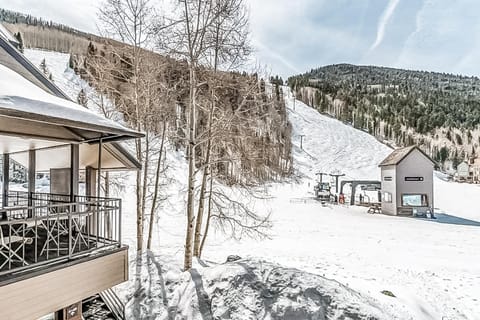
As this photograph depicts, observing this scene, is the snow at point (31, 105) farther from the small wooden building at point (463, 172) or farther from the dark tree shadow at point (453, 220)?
the small wooden building at point (463, 172)

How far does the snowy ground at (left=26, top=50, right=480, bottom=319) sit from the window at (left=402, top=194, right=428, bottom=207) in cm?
188

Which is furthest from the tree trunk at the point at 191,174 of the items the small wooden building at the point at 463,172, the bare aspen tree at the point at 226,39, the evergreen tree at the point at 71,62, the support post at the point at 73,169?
the small wooden building at the point at 463,172

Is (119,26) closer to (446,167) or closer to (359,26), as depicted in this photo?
(359,26)

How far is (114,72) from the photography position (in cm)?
1157

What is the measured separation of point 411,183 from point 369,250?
43.4 ft

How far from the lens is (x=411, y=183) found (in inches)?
938

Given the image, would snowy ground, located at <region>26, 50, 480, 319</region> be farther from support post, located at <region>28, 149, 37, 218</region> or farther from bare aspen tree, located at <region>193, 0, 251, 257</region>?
bare aspen tree, located at <region>193, 0, 251, 257</region>

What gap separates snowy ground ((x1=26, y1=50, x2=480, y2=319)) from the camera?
312 inches

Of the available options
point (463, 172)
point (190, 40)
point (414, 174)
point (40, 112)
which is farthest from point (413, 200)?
point (463, 172)

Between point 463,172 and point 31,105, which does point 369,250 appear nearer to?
point 31,105

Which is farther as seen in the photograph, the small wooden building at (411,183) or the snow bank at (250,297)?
the small wooden building at (411,183)

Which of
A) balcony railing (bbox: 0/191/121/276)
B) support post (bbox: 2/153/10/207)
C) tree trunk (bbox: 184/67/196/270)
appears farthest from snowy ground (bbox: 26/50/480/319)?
support post (bbox: 2/153/10/207)

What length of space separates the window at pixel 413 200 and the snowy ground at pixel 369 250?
1.88 metres

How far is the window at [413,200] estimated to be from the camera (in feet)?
77.2
